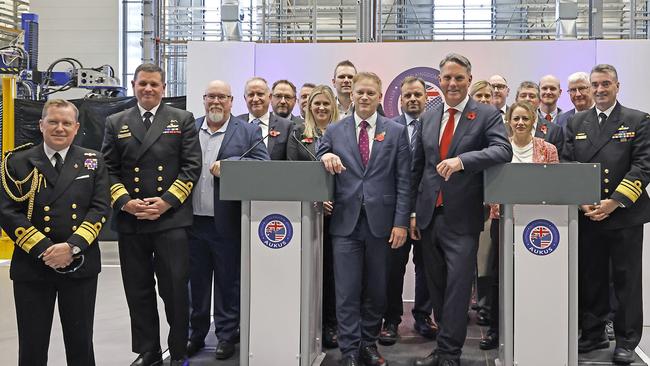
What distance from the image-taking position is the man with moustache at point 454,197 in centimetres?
395

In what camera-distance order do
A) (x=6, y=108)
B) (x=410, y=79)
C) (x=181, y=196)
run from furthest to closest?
(x=6, y=108) → (x=410, y=79) → (x=181, y=196)

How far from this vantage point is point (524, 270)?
3.76 metres

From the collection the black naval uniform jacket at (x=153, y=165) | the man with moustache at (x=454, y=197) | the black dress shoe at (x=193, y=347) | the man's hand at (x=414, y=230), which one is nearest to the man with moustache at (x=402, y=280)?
the man's hand at (x=414, y=230)

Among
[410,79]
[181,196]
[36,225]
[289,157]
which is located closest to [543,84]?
[410,79]

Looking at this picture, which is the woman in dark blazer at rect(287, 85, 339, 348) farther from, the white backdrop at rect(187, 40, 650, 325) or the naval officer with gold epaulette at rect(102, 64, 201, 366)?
the white backdrop at rect(187, 40, 650, 325)

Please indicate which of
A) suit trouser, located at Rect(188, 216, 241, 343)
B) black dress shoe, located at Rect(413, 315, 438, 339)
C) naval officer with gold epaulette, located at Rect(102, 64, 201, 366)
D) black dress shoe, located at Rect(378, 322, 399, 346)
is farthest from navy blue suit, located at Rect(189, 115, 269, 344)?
black dress shoe, located at Rect(413, 315, 438, 339)

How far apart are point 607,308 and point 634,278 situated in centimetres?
29

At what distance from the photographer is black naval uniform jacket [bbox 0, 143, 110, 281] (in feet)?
10.7

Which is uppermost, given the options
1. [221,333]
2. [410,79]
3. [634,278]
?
[410,79]

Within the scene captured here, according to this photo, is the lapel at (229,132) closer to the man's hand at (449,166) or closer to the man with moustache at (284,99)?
the man with moustache at (284,99)

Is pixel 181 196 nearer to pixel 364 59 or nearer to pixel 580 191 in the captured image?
pixel 580 191

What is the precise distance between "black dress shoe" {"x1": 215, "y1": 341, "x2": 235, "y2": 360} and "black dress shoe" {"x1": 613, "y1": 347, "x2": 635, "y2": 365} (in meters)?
2.23

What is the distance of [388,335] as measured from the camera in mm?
4770

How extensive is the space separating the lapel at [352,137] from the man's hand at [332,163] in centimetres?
19
